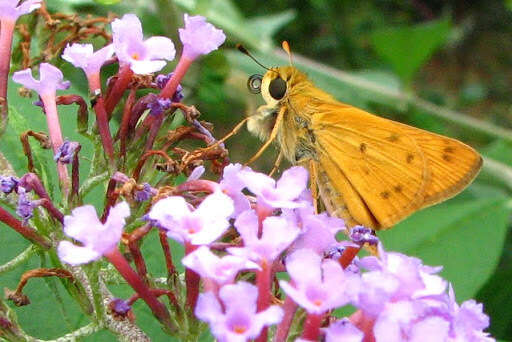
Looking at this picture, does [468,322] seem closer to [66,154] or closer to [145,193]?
[145,193]

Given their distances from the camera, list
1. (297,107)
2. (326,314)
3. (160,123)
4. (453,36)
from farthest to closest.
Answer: (453,36) < (297,107) < (160,123) < (326,314)

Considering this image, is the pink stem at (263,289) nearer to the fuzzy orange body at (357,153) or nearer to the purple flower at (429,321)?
the purple flower at (429,321)

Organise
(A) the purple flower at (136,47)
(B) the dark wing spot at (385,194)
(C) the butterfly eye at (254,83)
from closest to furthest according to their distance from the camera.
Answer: (A) the purple flower at (136,47) < (B) the dark wing spot at (385,194) < (C) the butterfly eye at (254,83)

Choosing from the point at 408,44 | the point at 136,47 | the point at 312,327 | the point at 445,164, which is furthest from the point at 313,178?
the point at 408,44

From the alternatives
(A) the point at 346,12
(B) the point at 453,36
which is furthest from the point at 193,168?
(B) the point at 453,36

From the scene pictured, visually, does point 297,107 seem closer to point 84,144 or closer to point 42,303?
point 84,144

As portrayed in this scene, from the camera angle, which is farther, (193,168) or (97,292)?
(193,168)

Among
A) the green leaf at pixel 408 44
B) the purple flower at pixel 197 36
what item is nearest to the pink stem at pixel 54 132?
the purple flower at pixel 197 36
